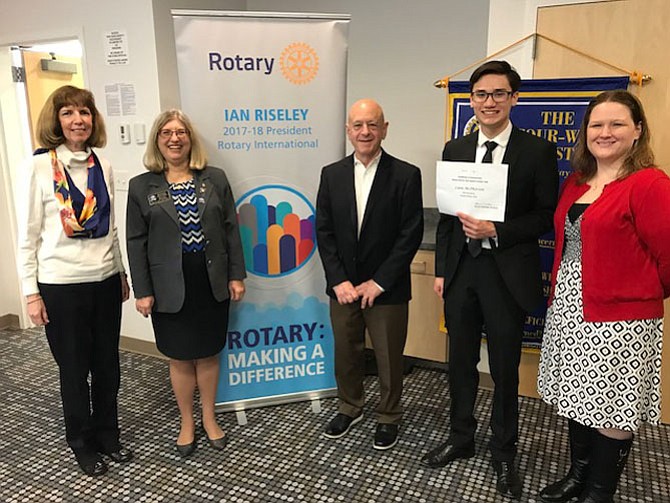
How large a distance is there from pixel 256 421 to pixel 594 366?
5.37 feet

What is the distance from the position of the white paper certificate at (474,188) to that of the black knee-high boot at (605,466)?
0.88 metres

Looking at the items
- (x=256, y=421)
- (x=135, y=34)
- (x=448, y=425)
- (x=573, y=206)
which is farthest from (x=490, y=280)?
(x=135, y=34)

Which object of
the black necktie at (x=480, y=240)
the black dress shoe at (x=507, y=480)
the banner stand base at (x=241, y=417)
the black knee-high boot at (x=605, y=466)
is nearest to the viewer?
the black knee-high boot at (x=605, y=466)

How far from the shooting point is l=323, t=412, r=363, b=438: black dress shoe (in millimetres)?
2525

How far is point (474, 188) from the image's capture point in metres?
1.93

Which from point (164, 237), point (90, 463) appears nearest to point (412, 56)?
point (164, 237)

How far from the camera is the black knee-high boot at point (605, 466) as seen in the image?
1.85 meters

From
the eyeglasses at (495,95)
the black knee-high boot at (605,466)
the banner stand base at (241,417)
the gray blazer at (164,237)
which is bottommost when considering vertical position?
the banner stand base at (241,417)

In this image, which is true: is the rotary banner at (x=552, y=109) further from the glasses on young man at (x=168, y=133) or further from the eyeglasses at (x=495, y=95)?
the glasses on young man at (x=168, y=133)

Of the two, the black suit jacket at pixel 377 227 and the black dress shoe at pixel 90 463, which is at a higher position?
the black suit jacket at pixel 377 227

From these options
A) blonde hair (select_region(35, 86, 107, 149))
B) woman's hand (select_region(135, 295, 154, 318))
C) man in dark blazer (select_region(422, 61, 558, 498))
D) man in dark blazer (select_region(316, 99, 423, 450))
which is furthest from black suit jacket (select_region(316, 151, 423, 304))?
blonde hair (select_region(35, 86, 107, 149))

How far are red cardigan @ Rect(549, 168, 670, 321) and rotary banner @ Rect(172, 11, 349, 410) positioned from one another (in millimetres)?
1288

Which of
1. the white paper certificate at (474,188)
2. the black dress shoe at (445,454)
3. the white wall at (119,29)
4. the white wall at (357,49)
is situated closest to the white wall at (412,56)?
the white wall at (357,49)

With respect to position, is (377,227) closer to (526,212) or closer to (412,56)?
(526,212)
